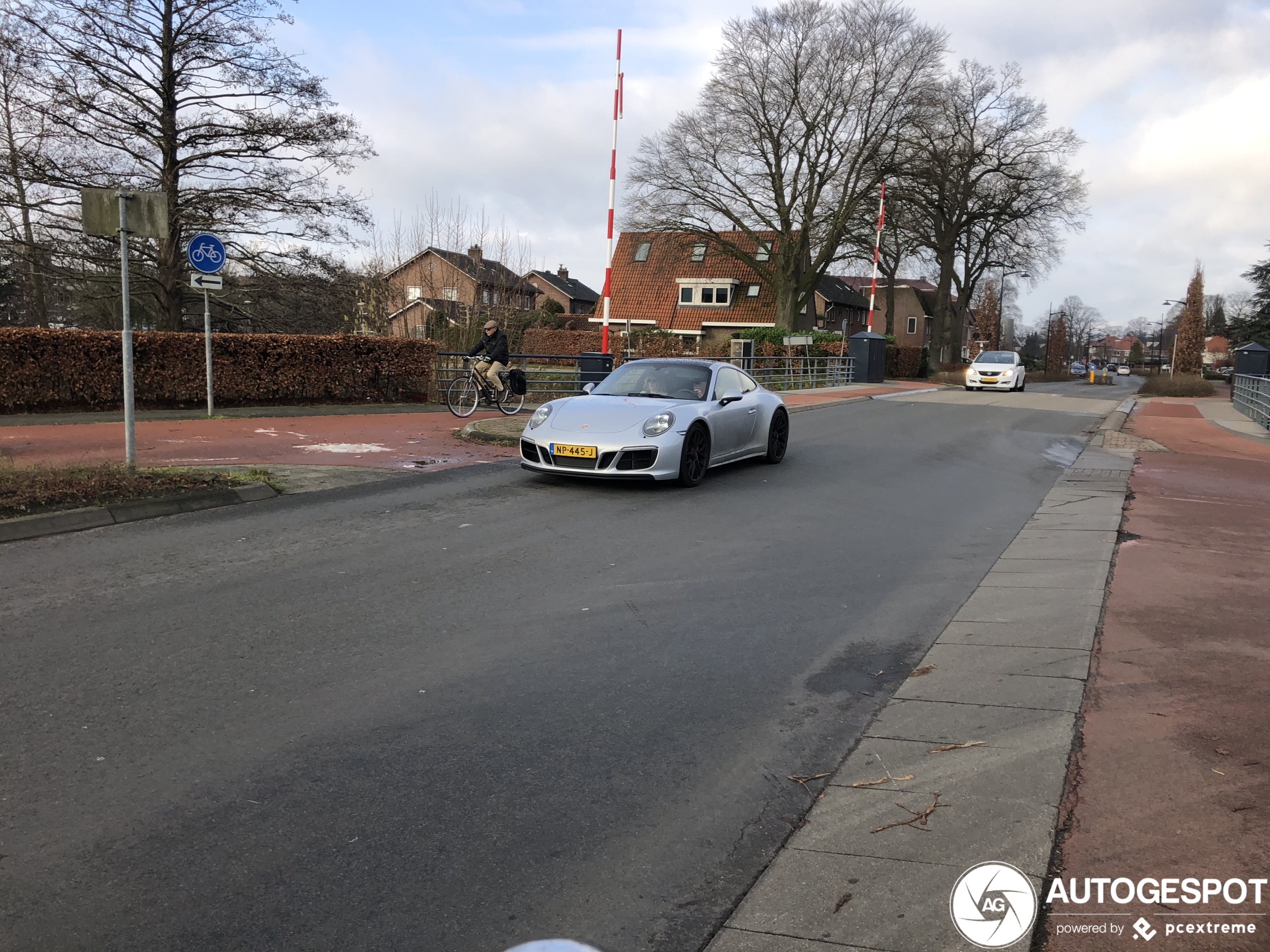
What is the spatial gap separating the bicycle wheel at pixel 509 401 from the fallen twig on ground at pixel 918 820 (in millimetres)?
13437

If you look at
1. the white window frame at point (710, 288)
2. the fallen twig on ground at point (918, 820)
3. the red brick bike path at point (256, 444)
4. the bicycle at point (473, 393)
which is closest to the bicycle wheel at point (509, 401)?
the bicycle at point (473, 393)

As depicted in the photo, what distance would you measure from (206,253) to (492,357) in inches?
184

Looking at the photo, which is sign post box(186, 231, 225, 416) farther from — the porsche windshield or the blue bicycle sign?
the porsche windshield

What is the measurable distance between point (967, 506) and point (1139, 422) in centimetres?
1336

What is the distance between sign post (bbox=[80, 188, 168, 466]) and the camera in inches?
344

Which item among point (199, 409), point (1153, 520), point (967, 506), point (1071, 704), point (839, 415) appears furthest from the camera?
point (839, 415)

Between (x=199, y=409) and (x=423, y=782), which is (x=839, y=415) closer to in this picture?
(x=199, y=409)

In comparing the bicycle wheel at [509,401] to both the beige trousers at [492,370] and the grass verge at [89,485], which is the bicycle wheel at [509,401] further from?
the grass verge at [89,485]

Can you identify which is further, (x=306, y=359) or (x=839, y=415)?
(x=839, y=415)

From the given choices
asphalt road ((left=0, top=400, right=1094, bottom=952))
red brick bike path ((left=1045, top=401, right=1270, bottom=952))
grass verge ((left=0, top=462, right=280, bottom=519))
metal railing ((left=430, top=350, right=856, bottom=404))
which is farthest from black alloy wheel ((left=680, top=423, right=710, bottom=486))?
red brick bike path ((left=1045, top=401, right=1270, bottom=952))

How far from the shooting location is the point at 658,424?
31.8ft

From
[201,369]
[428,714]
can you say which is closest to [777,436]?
[428,714]

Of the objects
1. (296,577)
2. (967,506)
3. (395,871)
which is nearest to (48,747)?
(395,871)

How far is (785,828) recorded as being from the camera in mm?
3131
